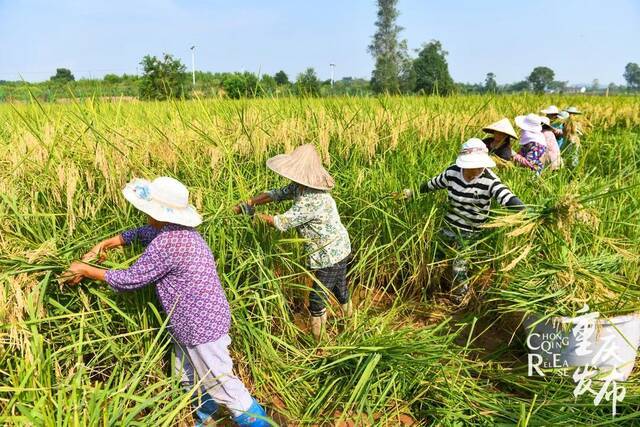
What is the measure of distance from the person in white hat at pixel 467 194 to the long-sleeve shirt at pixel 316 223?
2.40 feet

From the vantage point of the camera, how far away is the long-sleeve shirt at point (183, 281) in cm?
195

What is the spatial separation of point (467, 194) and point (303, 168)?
3.98ft

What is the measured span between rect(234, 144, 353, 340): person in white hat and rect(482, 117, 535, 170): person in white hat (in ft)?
6.21

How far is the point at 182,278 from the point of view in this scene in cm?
201

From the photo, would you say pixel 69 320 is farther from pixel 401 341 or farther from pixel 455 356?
pixel 455 356

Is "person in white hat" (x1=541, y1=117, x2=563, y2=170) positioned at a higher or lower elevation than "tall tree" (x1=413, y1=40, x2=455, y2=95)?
lower

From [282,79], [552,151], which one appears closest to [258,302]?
[552,151]

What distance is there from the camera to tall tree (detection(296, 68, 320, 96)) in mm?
4426

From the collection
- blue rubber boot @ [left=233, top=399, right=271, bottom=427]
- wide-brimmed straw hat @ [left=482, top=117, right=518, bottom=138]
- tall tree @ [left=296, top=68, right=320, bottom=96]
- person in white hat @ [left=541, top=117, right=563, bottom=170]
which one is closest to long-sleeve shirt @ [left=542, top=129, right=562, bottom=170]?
person in white hat @ [left=541, top=117, right=563, bottom=170]

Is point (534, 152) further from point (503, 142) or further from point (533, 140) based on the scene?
point (503, 142)

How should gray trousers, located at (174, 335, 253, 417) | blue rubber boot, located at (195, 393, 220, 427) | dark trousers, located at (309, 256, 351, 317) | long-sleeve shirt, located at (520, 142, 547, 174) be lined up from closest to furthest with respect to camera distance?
gray trousers, located at (174, 335, 253, 417)
blue rubber boot, located at (195, 393, 220, 427)
dark trousers, located at (309, 256, 351, 317)
long-sleeve shirt, located at (520, 142, 547, 174)

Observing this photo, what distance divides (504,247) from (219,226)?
1.70 metres

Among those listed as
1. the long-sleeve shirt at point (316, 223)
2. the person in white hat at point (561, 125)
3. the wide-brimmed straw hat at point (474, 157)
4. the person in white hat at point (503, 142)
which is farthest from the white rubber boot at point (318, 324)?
the person in white hat at point (561, 125)

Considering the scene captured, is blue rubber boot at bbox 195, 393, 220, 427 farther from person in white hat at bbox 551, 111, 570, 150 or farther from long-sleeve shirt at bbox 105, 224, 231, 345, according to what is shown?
person in white hat at bbox 551, 111, 570, 150
